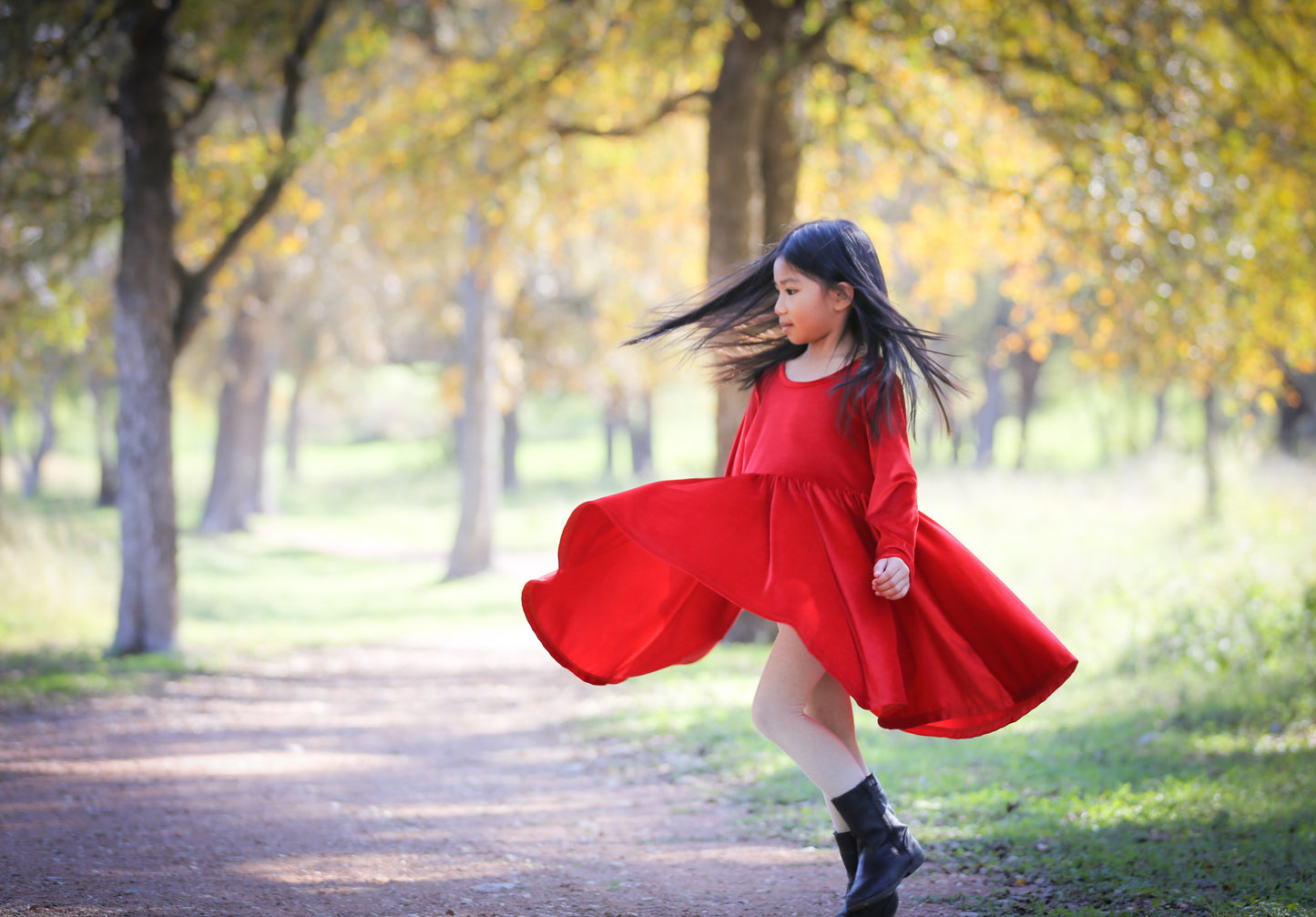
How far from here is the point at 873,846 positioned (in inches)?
118

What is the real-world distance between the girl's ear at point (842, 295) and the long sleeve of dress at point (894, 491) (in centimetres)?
33

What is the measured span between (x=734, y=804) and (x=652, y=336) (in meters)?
2.52

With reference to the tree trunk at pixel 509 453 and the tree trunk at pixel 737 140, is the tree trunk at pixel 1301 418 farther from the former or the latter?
→ the tree trunk at pixel 509 453

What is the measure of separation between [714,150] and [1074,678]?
5.24m

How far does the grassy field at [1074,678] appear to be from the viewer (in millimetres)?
4039

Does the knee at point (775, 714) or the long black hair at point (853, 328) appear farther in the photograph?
the long black hair at point (853, 328)

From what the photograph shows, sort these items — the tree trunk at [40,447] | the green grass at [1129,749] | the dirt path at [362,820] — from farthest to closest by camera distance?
the tree trunk at [40,447] → the green grass at [1129,749] → the dirt path at [362,820]

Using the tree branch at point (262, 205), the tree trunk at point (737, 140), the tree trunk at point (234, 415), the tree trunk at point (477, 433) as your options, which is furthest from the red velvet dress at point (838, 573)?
the tree trunk at point (234, 415)

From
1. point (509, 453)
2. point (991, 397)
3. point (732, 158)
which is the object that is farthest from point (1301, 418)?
point (509, 453)

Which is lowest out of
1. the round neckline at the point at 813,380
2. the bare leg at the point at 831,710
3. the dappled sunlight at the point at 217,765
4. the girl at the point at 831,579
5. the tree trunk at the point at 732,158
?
the dappled sunlight at the point at 217,765

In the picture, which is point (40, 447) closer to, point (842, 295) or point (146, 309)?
point (146, 309)

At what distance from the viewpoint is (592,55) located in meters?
10.0

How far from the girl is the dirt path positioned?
76 centimetres

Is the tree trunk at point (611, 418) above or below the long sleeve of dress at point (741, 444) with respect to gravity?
above
